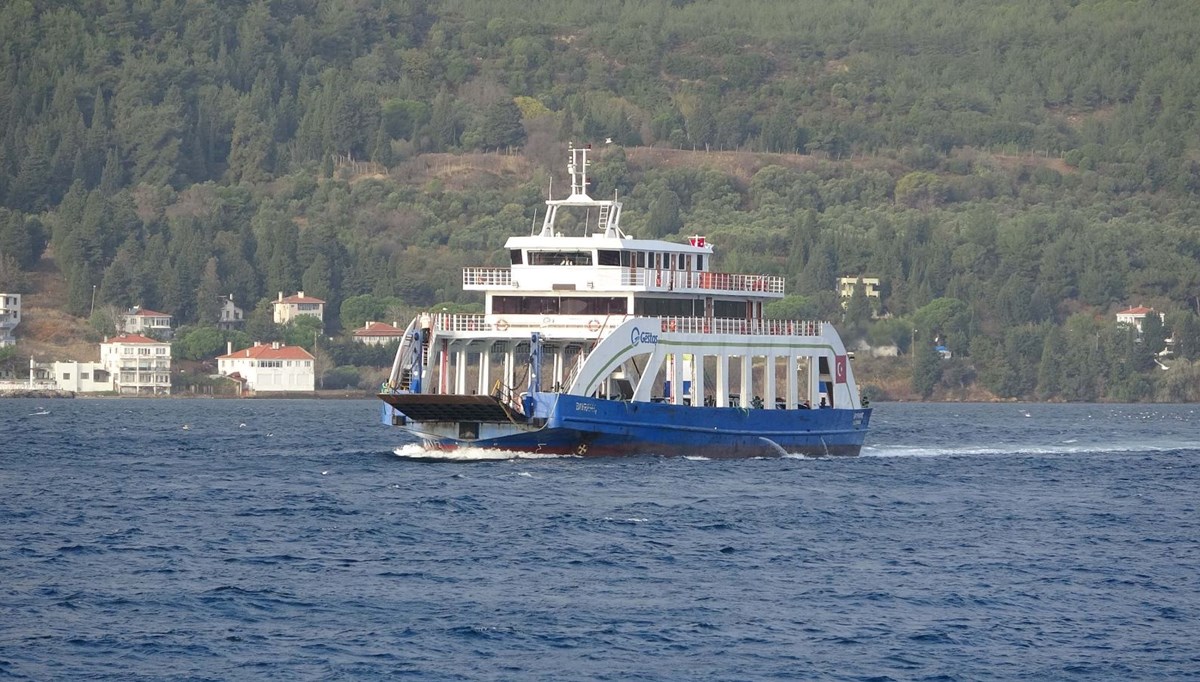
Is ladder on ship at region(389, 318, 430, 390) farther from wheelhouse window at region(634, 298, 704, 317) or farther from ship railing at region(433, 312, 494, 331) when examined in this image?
wheelhouse window at region(634, 298, 704, 317)

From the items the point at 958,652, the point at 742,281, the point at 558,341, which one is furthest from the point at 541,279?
the point at 958,652


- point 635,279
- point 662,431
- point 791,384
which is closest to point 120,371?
point 791,384

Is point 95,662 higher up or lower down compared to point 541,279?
lower down

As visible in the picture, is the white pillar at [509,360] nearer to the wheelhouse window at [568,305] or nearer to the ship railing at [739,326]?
the wheelhouse window at [568,305]

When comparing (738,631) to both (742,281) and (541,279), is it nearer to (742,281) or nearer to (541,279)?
(541,279)

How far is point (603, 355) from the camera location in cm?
6612

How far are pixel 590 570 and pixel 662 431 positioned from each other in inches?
940

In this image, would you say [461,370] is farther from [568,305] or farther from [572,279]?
[572,279]

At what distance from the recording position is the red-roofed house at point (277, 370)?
194375 mm

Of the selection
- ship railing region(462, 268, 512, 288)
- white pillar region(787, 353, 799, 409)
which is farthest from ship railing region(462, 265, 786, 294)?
white pillar region(787, 353, 799, 409)

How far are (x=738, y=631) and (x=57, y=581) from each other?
14347 millimetres

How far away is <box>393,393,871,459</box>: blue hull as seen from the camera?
65.3 metres

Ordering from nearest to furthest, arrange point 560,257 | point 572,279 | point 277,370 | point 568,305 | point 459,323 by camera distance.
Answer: point 459,323 < point 572,279 < point 568,305 < point 560,257 < point 277,370

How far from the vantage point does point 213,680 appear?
3344 centimetres
